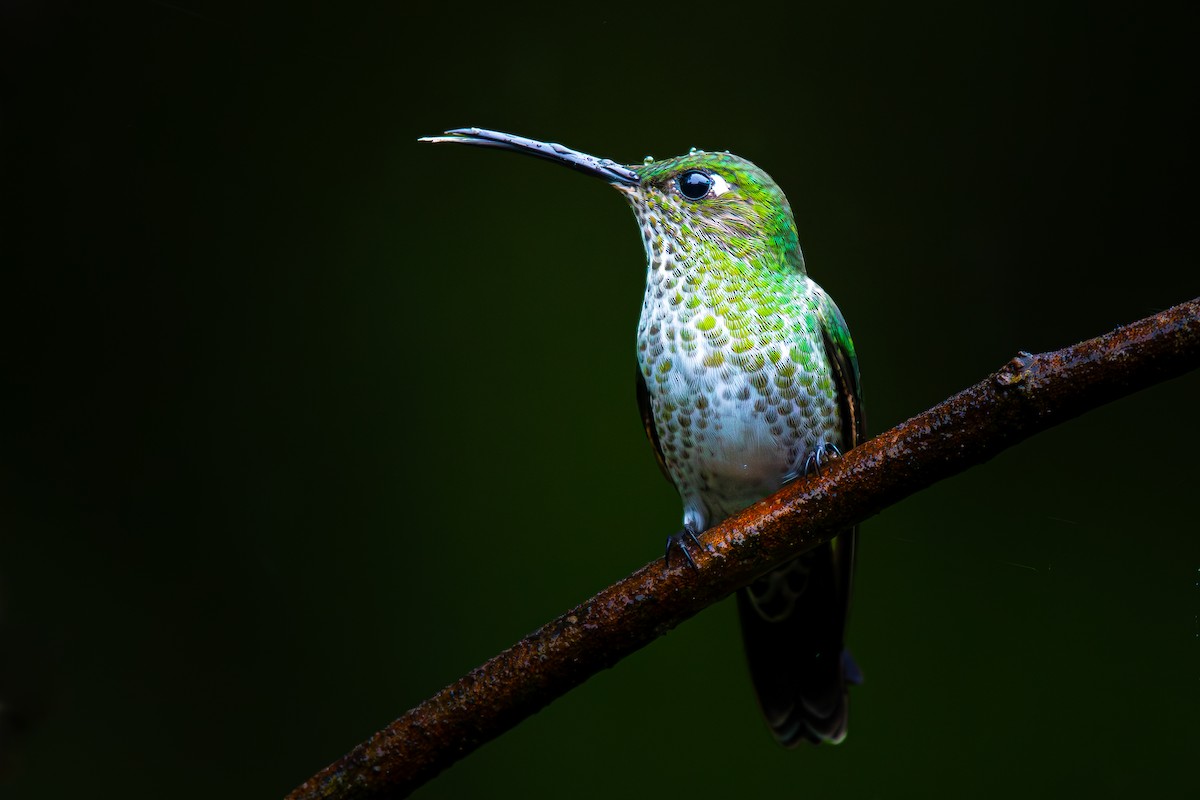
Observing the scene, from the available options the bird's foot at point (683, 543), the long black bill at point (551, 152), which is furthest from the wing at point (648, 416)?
the long black bill at point (551, 152)

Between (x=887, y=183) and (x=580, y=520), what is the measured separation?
3.28ft

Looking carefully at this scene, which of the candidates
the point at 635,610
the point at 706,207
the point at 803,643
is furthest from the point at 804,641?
the point at 706,207

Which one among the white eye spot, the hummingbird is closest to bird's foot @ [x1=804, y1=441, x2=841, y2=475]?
the hummingbird

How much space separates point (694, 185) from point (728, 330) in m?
0.20

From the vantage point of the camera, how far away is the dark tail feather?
1567 mm

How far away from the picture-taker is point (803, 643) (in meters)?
1.63

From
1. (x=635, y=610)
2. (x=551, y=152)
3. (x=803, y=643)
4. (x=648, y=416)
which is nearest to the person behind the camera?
(x=635, y=610)

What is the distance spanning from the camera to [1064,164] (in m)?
1.81

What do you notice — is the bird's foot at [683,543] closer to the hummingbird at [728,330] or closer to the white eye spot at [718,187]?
the hummingbird at [728,330]

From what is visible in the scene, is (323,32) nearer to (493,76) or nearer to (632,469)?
(493,76)

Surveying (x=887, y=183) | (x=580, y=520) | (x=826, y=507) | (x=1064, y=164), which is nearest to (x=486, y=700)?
(x=826, y=507)

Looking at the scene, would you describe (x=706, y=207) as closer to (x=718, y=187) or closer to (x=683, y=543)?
(x=718, y=187)

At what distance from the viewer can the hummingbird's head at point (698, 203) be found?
52.2 inches

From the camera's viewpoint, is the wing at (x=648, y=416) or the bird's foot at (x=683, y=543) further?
the wing at (x=648, y=416)
